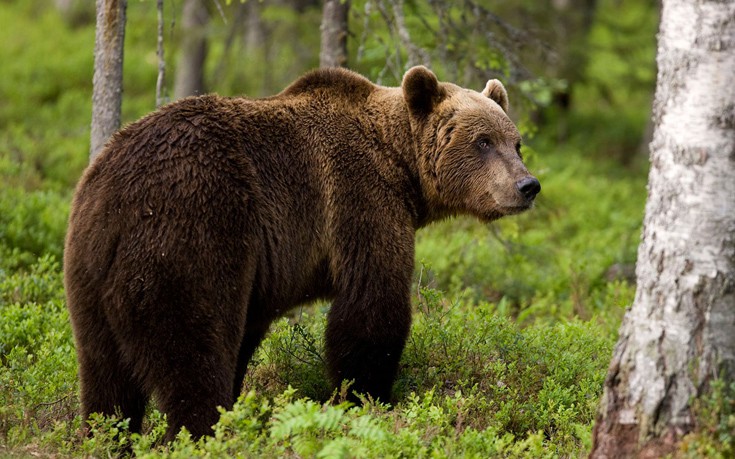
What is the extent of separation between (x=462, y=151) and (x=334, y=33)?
10.4 ft

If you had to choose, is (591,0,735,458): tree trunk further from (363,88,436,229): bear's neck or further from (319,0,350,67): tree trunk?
(319,0,350,67): tree trunk

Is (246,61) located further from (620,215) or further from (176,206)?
(176,206)

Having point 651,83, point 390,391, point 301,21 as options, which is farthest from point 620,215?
point 390,391

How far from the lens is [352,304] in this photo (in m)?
5.60

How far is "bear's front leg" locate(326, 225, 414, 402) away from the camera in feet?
18.3

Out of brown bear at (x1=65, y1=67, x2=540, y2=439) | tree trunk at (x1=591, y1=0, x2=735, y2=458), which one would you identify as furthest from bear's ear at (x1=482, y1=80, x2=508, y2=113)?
tree trunk at (x1=591, y1=0, x2=735, y2=458)

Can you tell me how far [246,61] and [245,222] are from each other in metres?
9.63

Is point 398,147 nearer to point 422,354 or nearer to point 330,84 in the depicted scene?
point 330,84

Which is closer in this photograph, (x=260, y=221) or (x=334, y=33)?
(x=260, y=221)

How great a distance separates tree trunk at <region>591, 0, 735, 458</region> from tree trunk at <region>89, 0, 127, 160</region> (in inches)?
171

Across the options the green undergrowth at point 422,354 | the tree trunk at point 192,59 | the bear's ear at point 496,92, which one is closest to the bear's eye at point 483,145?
the bear's ear at point 496,92

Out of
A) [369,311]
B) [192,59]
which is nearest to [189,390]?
[369,311]

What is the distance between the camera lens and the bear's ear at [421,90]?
6.04m

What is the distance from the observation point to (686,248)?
4.07 m
